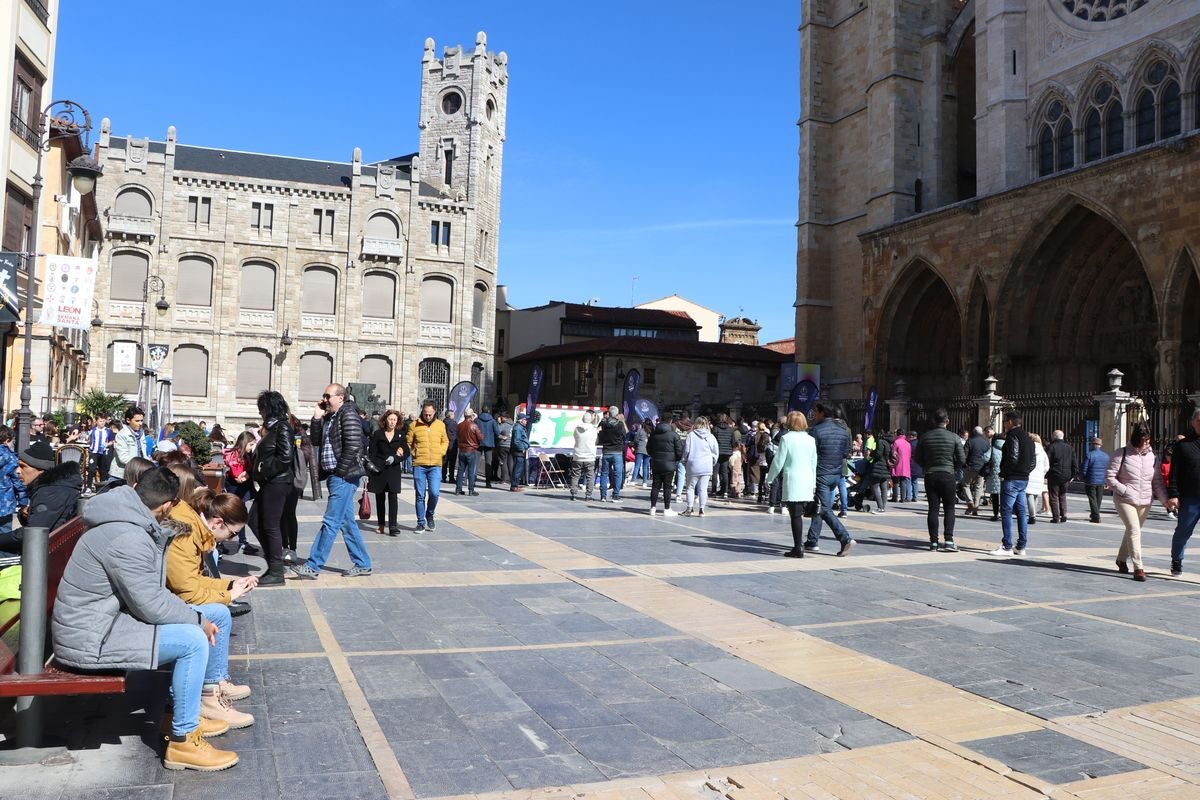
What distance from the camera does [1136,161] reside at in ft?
79.5

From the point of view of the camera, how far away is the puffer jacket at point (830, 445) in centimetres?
1139

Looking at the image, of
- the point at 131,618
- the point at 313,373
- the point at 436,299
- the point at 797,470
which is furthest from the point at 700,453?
the point at 436,299

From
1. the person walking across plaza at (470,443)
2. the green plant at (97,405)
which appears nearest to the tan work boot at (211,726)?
the person walking across plaza at (470,443)

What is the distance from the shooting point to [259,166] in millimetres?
49750

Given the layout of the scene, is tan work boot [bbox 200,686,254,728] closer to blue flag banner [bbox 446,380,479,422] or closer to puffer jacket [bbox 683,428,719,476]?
puffer jacket [bbox 683,428,719,476]

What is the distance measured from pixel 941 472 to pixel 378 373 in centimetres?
3899

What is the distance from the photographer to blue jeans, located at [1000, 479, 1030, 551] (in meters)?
11.0

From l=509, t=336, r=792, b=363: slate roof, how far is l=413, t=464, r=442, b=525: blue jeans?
30289mm

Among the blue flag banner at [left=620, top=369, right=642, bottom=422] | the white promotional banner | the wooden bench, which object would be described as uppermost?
the white promotional banner

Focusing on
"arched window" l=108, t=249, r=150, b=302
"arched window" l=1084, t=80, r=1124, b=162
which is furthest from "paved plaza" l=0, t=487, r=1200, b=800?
"arched window" l=108, t=249, r=150, b=302

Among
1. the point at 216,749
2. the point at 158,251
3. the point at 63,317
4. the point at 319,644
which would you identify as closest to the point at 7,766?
the point at 216,749

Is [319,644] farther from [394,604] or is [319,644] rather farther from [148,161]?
[148,161]

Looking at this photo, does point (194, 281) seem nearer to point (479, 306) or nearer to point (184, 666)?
point (479, 306)

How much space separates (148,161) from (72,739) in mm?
47126
